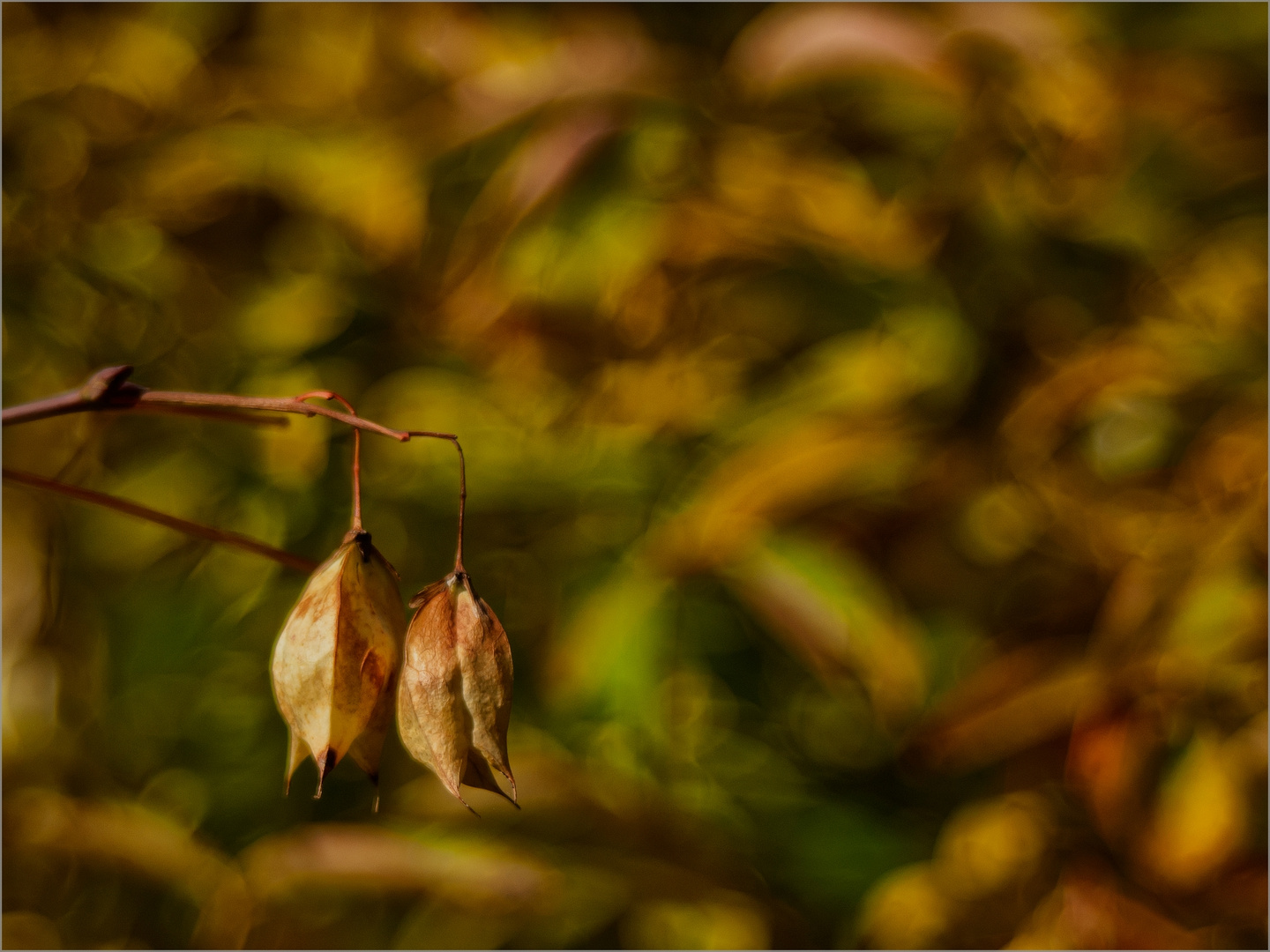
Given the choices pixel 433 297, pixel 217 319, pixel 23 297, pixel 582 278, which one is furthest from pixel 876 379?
pixel 23 297

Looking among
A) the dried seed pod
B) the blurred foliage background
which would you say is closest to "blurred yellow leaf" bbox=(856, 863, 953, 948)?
the blurred foliage background

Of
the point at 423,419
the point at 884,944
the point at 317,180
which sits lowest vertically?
the point at 884,944

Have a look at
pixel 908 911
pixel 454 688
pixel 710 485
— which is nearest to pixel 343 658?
pixel 454 688

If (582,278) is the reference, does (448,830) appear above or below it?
below

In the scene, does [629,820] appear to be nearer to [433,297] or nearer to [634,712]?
[634,712]

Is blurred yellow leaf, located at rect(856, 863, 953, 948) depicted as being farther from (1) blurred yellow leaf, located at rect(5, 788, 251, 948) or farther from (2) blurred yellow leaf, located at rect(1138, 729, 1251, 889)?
(1) blurred yellow leaf, located at rect(5, 788, 251, 948)

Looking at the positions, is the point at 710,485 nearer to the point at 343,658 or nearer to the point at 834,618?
the point at 834,618
